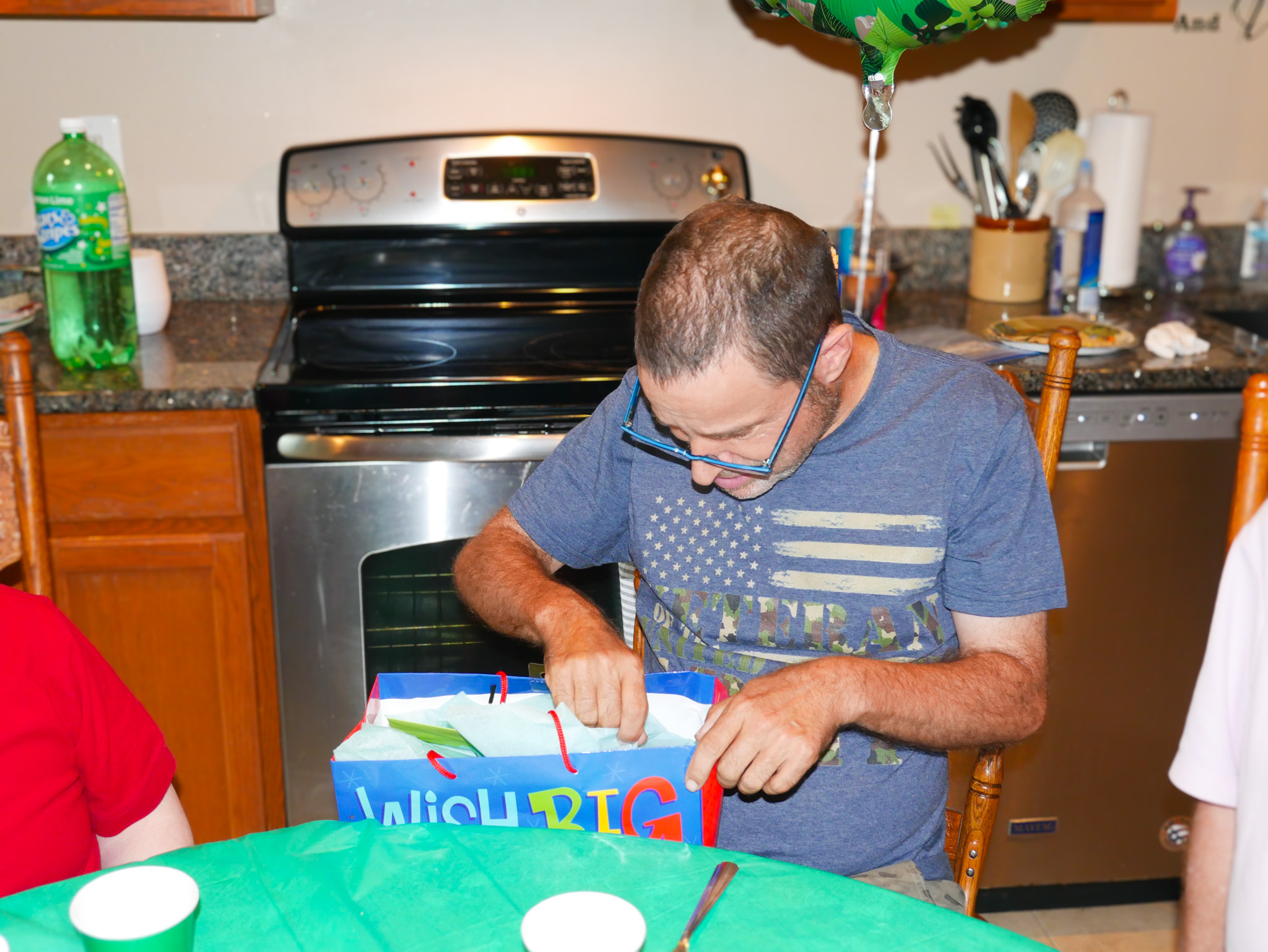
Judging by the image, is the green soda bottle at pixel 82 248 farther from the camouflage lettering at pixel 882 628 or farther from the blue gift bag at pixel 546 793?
the camouflage lettering at pixel 882 628

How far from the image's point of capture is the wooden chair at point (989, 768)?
1431 mm

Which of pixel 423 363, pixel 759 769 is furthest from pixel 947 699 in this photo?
pixel 423 363

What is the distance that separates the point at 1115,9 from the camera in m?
2.30

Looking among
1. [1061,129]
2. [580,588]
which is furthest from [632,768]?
[1061,129]

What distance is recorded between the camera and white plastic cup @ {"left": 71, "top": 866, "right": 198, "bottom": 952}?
792 mm

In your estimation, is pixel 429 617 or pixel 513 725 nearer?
pixel 513 725

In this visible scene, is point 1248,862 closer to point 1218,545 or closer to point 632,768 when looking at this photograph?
point 632,768

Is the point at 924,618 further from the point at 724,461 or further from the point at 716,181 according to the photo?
the point at 716,181

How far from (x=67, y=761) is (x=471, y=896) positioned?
0.43m

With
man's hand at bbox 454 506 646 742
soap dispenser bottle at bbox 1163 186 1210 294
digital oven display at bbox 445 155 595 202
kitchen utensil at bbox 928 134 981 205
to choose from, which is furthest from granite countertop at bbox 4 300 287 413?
soap dispenser bottle at bbox 1163 186 1210 294

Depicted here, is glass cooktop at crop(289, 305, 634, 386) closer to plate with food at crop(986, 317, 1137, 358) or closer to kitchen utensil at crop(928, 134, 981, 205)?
plate with food at crop(986, 317, 1137, 358)

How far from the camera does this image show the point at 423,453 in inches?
77.7

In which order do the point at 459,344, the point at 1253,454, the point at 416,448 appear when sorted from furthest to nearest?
the point at 459,344 → the point at 416,448 → the point at 1253,454

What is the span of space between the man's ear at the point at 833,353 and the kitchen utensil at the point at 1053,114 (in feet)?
4.92
